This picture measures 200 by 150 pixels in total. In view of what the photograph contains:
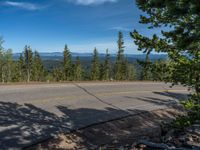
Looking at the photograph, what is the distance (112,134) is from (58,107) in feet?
13.9

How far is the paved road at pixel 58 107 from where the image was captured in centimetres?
1224

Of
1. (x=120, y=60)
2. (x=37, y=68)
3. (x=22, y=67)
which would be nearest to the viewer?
(x=120, y=60)

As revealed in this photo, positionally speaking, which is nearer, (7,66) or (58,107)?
(58,107)

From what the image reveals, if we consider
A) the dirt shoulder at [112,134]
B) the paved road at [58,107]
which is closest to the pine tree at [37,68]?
the paved road at [58,107]

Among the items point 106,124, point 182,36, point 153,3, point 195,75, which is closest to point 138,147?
point 195,75

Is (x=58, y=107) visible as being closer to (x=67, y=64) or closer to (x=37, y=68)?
(x=67, y=64)

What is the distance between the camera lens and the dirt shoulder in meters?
11.5

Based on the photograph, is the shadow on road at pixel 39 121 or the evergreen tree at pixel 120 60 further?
the evergreen tree at pixel 120 60

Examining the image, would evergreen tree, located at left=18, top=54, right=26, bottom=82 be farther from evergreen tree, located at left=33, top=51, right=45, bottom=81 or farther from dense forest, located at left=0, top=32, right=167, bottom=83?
evergreen tree, located at left=33, top=51, right=45, bottom=81

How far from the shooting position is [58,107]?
16.7m

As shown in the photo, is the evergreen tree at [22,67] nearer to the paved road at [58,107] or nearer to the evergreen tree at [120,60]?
the evergreen tree at [120,60]

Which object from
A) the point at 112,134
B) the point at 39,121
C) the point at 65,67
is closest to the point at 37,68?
the point at 65,67

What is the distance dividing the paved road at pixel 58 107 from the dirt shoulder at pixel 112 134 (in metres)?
0.51

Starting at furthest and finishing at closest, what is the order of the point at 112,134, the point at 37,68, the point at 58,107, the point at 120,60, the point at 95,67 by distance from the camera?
1. the point at 37,68
2. the point at 95,67
3. the point at 120,60
4. the point at 58,107
5. the point at 112,134
